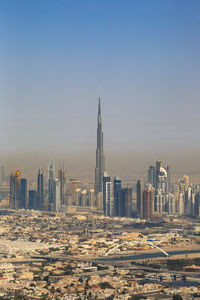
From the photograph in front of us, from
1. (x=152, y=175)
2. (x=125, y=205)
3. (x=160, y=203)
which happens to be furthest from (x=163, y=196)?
(x=152, y=175)

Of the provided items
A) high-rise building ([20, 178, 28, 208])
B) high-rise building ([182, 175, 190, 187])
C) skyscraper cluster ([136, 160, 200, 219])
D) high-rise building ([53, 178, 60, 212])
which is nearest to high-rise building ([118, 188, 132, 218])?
skyscraper cluster ([136, 160, 200, 219])

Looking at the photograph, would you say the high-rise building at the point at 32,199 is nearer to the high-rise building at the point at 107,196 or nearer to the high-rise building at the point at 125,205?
the high-rise building at the point at 107,196

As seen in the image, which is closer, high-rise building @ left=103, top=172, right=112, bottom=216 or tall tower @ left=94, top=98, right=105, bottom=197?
high-rise building @ left=103, top=172, right=112, bottom=216

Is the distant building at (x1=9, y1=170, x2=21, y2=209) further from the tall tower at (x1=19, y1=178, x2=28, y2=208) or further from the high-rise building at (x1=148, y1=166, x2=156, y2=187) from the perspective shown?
the high-rise building at (x1=148, y1=166, x2=156, y2=187)

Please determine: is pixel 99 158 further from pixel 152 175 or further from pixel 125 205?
pixel 125 205

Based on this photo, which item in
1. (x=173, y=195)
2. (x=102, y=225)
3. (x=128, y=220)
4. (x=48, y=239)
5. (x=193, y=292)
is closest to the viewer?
(x=193, y=292)

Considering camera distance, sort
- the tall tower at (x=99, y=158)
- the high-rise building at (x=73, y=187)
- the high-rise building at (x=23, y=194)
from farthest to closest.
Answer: the high-rise building at (x=73, y=187)
the tall tower at (x=99, y=158)
the high-rise building at (x=23, y=194)

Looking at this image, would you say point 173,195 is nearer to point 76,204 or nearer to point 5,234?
point 76,204

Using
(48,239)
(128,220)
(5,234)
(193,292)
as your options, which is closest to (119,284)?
(193,292)

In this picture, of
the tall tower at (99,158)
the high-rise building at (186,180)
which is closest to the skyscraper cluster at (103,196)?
the tall tower at (99,158)

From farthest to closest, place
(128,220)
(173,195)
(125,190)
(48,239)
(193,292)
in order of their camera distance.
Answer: (173,195) < (125,190) < (128,220) < (48,239) < (193,292)

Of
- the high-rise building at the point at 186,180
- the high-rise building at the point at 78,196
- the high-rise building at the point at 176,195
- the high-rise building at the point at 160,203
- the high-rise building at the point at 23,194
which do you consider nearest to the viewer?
the high-rise building at the point at 160,203
